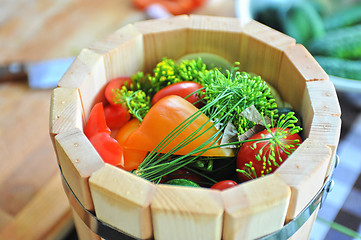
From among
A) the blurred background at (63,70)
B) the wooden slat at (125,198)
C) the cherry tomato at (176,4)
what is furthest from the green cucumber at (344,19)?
the wooden slat at (125,198)

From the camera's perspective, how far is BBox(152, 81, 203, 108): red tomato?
2.21 feet

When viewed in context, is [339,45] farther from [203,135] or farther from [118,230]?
[118,230]

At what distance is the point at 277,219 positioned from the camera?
519 millimetres

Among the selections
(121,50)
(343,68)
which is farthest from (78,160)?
(343,68)

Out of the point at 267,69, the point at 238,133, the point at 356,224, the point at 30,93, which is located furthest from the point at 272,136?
the point at 30,93

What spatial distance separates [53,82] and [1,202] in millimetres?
331

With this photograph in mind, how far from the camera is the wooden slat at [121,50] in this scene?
69 centimetres

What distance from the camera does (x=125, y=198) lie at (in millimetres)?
495

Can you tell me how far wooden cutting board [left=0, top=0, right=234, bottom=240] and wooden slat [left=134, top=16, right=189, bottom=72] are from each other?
1.16 feet

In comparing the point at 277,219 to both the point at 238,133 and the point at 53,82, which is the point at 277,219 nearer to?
the point at 238,133

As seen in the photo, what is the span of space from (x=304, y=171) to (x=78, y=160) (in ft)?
0.87

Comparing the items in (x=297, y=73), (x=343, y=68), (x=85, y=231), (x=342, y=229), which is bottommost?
(x=342, y=229)

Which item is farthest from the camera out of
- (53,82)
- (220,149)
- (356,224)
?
(53,82)

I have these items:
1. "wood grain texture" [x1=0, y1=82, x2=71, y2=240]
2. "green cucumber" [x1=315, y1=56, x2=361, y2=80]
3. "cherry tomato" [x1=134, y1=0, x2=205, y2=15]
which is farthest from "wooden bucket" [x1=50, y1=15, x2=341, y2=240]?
"cherry tomato" [x1=134, y1=0, x2=205, y2=15]
